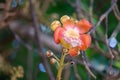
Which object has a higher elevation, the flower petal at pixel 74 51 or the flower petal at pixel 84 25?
the flower petal at pixel 84 25

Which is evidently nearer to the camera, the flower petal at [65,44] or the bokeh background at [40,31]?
the flower petal at [65,44]

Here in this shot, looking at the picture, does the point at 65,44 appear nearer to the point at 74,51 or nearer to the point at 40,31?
the point at 74,51

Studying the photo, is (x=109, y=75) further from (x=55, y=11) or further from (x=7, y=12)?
(x=55, y=11)

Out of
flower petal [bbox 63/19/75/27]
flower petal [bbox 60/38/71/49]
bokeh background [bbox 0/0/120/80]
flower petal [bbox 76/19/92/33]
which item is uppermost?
bokeh background [bbox 0/0/120/80]

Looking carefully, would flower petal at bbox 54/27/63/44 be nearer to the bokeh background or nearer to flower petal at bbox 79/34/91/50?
flower petal at bbox 79/34/91/50

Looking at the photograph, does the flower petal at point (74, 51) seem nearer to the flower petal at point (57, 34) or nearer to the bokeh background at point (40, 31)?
the flower petal at point (57, 34)

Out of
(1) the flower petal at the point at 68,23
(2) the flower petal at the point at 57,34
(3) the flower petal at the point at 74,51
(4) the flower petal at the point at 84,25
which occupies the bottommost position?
(3) the flower petal at the point at 74,51

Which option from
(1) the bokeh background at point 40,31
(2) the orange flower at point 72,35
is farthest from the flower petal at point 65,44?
(1) the bokeh background at point 40,31

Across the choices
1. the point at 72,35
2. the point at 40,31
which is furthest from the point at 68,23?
the point at 40,31

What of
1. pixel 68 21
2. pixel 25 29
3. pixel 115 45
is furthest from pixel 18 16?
pixel 68 21

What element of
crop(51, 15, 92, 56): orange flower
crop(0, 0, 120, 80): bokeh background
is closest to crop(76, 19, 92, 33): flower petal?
crop(51, 15, 92, 56): orange flower
